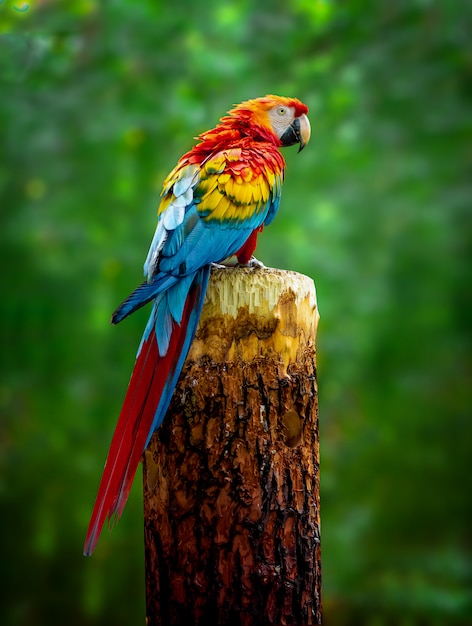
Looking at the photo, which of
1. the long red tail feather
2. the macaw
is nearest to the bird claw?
the macaw

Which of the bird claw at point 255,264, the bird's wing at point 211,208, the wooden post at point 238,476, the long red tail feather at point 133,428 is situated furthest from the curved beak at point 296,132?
the long red tail feather at point 133,428

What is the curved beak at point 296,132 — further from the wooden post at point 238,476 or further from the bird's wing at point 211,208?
the wooden post at point 238,476

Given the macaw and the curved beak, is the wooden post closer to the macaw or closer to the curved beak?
the macaw

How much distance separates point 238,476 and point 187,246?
1.90 feet

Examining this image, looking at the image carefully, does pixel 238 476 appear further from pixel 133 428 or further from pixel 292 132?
pixel 292 132

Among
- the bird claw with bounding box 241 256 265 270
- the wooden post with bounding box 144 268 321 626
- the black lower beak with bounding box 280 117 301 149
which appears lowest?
the wooden post with bounding box 144 268 321 626

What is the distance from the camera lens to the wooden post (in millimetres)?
1794

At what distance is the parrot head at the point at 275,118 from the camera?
88.2 inches

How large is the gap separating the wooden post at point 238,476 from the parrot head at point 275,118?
22.3 inches

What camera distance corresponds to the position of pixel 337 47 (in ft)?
13.4

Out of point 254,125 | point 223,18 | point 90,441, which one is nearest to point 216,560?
point 254,125

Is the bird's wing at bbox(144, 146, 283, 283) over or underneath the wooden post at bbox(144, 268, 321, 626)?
over

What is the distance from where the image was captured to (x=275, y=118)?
7.52 feet

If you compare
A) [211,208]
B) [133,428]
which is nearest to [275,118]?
[211,208]
